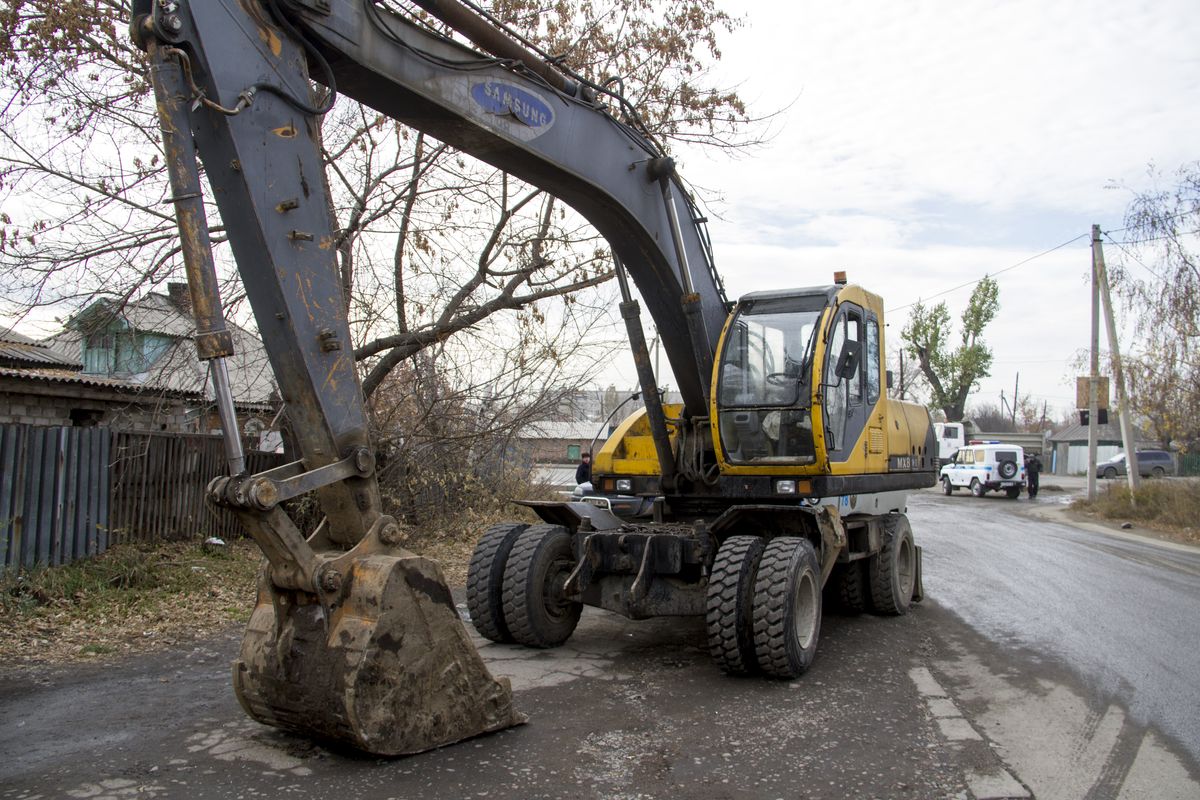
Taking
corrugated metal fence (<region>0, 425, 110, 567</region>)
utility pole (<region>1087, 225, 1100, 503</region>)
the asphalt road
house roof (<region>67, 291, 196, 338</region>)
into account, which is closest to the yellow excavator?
the asphalt road

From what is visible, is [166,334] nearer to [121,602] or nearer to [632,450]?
[121,602]

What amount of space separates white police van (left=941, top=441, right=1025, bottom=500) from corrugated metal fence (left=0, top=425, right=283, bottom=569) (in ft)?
93.5

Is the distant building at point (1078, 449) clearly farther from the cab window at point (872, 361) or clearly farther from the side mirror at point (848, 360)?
the side mirror at point (848, 360)

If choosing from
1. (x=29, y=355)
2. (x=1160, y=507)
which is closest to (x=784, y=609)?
(x=29, y=355)

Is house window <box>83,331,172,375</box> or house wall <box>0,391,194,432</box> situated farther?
house wall <box>0,391,194,432</box>

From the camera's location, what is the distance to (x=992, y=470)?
1335 inches

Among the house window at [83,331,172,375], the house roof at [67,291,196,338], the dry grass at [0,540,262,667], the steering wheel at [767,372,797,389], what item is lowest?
the dry grass at [0,540,262,667]

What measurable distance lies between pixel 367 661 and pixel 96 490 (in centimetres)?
745

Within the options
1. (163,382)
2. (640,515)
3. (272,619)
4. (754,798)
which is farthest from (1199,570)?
(163,382)

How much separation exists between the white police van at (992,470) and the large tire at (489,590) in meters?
30.2

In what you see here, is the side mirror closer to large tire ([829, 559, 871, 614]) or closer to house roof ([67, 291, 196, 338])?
large tire ([829, 559, 871, 614])

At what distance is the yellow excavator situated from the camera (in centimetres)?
450

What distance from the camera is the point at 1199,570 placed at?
45.9ft

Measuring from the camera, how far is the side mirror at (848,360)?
313 inches
